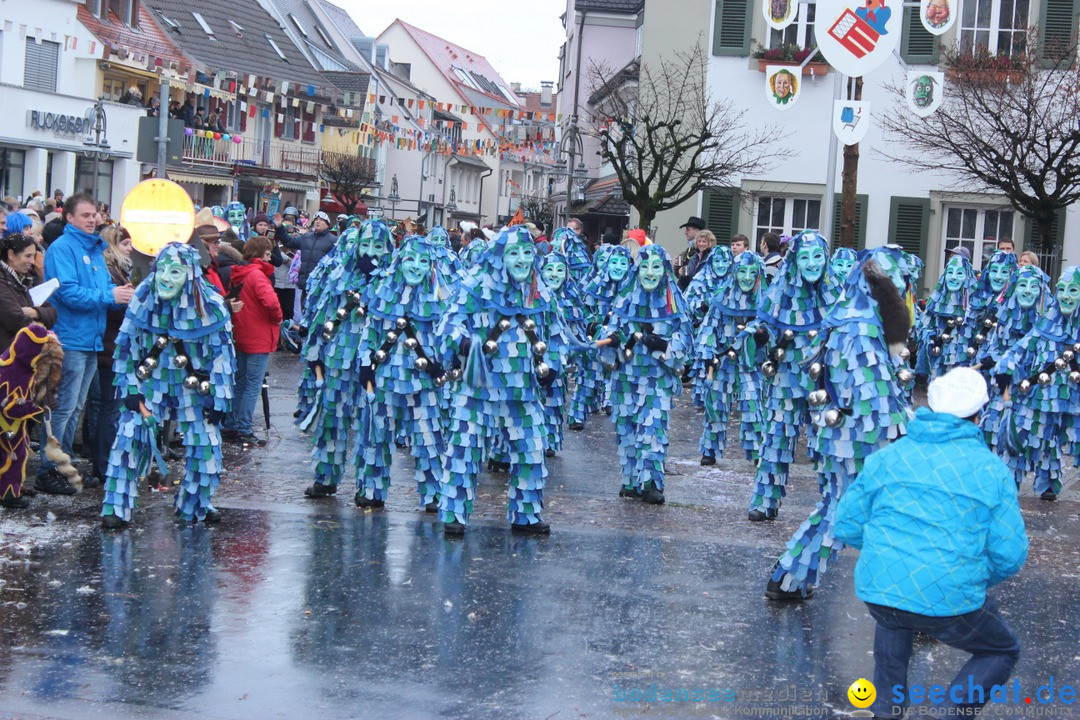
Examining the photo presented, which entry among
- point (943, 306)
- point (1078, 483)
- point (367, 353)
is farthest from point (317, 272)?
point (943, 306)

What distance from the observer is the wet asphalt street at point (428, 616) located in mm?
5848

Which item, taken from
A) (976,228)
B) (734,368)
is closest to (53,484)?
(734,368)

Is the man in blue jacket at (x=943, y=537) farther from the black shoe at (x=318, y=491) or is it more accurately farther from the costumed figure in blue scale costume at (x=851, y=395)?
the black shoe at (x=318, y=491)

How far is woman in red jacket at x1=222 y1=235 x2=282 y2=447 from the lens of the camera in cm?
1196

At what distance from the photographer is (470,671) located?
243 inches

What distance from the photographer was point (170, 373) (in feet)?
28.2

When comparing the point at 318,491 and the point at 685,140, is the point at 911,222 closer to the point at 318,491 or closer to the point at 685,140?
the point at 685,140

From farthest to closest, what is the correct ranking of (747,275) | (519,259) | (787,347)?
(747,275) → (787,347) → (519,259)

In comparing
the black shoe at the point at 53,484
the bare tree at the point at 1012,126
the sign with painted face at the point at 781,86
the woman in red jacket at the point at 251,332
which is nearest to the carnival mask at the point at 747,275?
the woman in red jacket at the point at 251,332

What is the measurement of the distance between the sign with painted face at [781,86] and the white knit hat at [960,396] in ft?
45.0

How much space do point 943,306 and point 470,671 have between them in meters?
12.6

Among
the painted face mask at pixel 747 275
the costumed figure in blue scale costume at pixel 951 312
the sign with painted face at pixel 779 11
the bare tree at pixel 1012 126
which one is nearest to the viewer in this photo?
the painted face mask at pixel 747 275

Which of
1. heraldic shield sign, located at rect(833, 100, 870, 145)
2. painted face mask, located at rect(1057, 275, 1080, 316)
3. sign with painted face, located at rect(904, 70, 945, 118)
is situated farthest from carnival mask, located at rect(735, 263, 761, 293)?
sign with painted face, located at rect(904, 70, 945, 118)

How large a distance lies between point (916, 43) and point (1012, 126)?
317 centimetres
